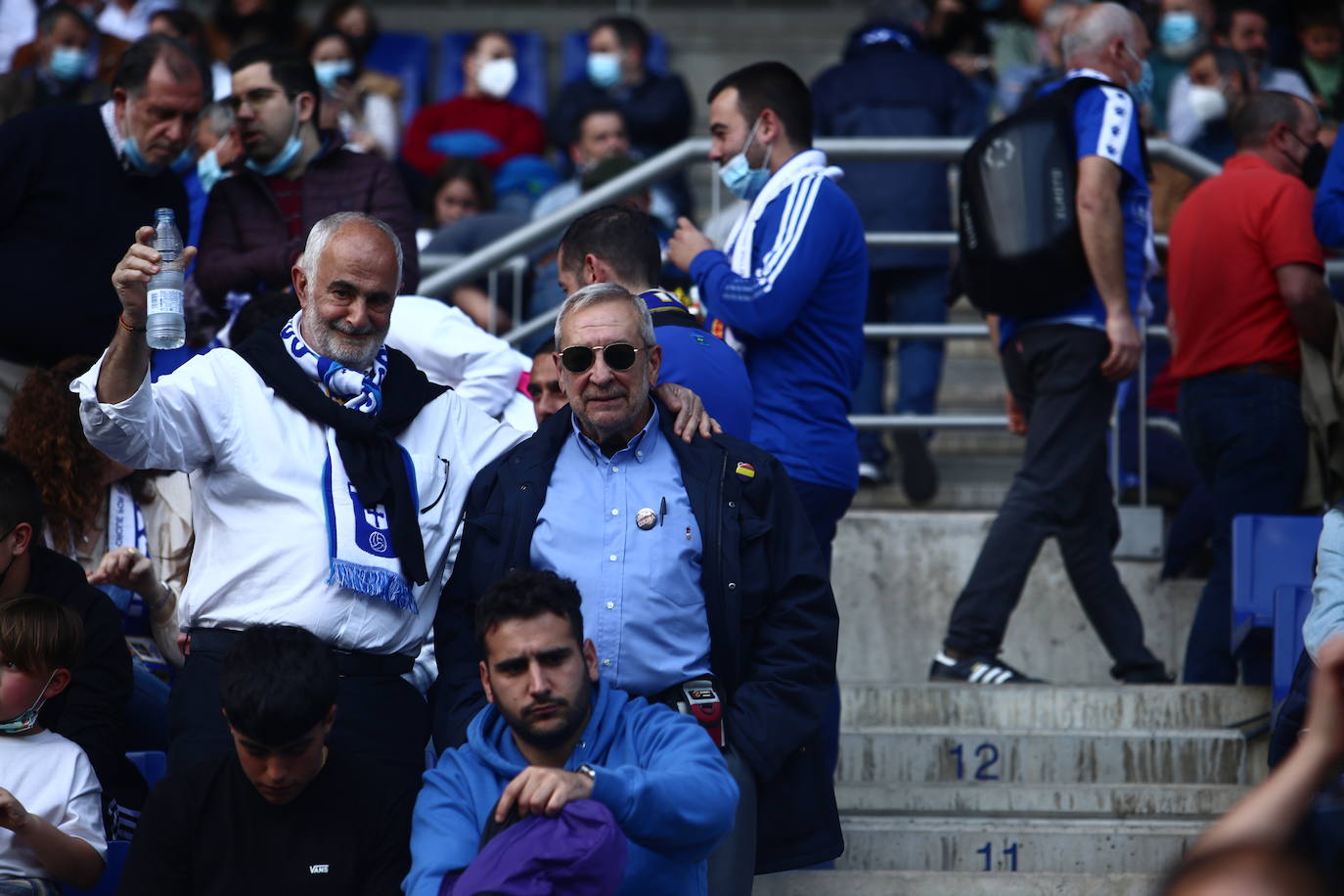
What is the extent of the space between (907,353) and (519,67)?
17.6ft

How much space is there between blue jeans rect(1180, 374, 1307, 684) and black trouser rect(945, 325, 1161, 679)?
1.08ft

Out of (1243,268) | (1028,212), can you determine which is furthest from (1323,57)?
(1028,212)

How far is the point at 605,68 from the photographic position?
10.3m

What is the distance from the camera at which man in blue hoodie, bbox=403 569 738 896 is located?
378cm

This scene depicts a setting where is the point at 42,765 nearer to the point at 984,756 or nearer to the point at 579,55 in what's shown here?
the point at 984,756

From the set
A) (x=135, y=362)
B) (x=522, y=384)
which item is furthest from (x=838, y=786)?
(x=135, y=362)

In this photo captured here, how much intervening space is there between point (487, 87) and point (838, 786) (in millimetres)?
6394

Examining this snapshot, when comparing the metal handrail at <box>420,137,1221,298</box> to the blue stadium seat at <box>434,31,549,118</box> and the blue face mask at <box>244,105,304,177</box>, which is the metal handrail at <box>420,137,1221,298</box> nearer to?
the blue face mask at <box>244,105,304,177</box>

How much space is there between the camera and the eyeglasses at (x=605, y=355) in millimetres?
4258

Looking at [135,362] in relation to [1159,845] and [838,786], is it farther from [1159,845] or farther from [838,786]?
[1159,845]

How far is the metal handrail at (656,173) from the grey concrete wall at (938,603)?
111 cm

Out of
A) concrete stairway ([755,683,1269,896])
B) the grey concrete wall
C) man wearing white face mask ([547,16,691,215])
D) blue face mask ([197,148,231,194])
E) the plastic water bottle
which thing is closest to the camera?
the plastic water bottle

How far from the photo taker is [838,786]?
5543 mm

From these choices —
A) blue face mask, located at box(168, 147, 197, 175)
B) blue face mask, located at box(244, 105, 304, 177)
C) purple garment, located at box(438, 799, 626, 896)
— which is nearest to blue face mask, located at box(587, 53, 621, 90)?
blue face mask, located at box(168, 147, 197, 175)
